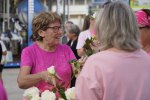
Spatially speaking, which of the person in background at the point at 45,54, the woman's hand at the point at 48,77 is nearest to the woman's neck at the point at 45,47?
the person in background at the point at 45,54

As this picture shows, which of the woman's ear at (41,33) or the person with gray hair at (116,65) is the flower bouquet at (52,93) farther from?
the woman's ear at (41,33)

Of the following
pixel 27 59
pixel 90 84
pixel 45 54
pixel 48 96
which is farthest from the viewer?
pixel 45 54

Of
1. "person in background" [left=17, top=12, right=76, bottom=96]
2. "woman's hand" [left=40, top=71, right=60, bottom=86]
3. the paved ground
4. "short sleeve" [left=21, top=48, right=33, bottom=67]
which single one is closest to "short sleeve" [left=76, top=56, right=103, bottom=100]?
"woman's hand" [left=40, top=71, right=60, bottom=86]

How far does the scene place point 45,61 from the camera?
3.31 m

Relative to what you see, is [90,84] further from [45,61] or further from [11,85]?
[11,85]

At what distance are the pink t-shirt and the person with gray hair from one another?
1.07 meters

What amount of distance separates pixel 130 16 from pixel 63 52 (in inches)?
49.9

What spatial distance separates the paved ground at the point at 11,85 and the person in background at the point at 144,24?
5746mm

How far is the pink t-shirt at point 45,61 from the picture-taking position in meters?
3.24

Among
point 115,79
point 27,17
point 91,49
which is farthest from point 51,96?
point 27,17

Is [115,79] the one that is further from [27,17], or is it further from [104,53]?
[27,17]

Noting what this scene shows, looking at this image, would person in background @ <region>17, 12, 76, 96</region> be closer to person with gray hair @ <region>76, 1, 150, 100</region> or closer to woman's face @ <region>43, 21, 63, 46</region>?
woman's face @ <region>43, 21, 63, 46</region>

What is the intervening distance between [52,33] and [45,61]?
0.23 meters

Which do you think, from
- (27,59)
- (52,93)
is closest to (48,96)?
(52,93)
